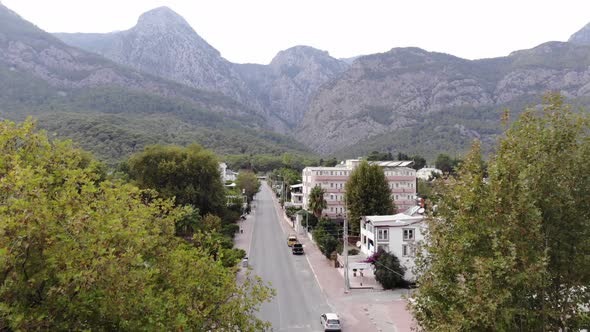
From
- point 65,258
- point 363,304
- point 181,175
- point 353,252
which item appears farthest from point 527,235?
point 181,175

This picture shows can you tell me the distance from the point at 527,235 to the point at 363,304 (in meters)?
20.9

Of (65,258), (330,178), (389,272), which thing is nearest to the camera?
(65,258)

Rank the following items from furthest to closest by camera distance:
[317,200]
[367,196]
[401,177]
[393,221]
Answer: [401,177], [317,200], [367,196], [393,221]

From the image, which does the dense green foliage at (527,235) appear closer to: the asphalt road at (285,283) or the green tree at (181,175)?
the asphalt road at (285,283)

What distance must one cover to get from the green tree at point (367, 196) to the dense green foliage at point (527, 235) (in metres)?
38.6

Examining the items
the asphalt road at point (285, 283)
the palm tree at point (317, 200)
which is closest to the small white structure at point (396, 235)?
the asphalt road at point (285, 283)

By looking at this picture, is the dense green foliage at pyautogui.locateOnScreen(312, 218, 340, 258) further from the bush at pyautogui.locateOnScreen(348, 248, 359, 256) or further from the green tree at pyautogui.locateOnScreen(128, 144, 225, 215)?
the green tree at pyautogui.locateOnScreen(128, 144, 225, 215)

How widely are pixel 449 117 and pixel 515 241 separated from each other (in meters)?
197

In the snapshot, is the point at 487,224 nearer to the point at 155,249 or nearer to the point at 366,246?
the point at 155,249

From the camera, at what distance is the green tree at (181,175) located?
50531 mm

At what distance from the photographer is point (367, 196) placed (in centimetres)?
4925

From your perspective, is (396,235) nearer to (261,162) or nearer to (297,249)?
(297,249)

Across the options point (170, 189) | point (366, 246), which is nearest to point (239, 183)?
point (170, 189)

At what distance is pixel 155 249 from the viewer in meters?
9.55
